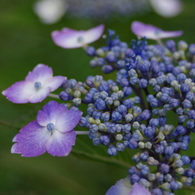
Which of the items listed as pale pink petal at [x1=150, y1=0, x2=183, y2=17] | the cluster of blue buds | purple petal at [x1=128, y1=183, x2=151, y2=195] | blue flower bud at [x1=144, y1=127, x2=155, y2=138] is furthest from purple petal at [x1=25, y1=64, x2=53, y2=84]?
pale pink petal at [x1=150, y1=0, x2=183, y2=17]

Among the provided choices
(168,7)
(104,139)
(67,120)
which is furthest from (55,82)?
(168,7)

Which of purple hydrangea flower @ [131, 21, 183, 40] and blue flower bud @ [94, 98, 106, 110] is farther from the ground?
blue flower bud @ [94, 98, 106, 110]

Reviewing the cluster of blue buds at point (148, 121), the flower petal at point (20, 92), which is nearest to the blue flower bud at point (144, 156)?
the cluster of blue buds at point (148, 121)

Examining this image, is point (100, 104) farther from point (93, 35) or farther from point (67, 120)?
point (93, 35)

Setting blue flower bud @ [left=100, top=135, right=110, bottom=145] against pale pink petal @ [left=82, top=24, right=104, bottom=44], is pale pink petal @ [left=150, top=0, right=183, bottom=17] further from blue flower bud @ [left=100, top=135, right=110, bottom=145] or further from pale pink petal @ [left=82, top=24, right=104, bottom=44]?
blue flower bud @ [left=100, top=135, right=110, bottom=145]

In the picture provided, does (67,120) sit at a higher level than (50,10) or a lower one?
higher

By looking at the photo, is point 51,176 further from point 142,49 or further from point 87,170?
point 142,49

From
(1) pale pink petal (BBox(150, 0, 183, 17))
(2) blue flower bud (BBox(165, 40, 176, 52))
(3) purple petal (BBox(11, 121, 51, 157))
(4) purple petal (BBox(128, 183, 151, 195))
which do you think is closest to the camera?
(4) purple petal (BBox(128, 183, 151, 195))
